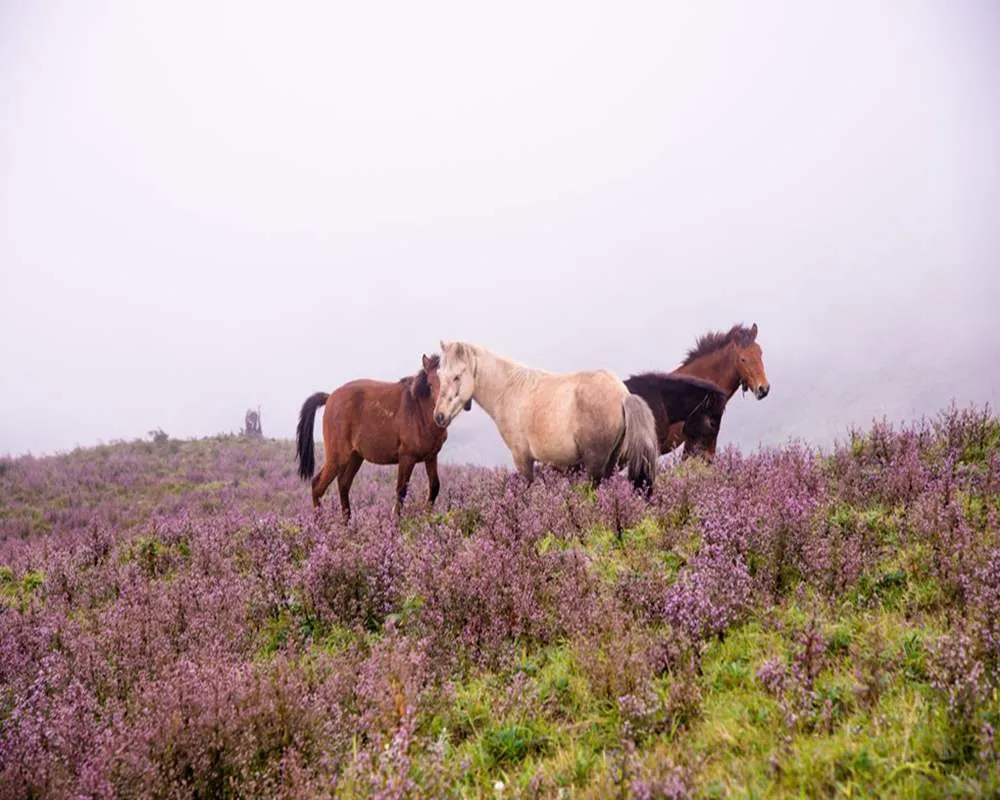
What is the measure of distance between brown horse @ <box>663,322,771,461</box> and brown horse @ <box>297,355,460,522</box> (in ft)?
14.0

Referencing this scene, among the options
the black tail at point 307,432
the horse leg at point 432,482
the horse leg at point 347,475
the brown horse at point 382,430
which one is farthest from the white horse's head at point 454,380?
the black tail at point 307,432

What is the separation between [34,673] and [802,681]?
4885 mm

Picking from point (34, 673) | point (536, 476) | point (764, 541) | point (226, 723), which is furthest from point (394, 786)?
point (536, 476)

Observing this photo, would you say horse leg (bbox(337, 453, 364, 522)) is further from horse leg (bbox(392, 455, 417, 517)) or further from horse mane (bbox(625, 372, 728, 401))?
horse mane (bbox(625, 372, 728, 401))

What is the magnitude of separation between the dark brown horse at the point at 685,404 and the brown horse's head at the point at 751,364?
129 cm

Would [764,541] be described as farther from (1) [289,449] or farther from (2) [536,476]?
(1) [289,449]

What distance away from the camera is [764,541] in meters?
3.79

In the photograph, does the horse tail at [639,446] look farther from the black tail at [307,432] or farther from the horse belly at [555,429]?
the black tail at [307,432]

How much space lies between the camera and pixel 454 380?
785 centimetres

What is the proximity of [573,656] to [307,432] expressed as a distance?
27.8 ft

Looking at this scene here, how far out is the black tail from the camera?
10.2m

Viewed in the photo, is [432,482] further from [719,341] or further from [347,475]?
A: [719,341]

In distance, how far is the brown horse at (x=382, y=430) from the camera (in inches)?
336

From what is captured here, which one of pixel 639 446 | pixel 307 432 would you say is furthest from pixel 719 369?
pixel 307 432
